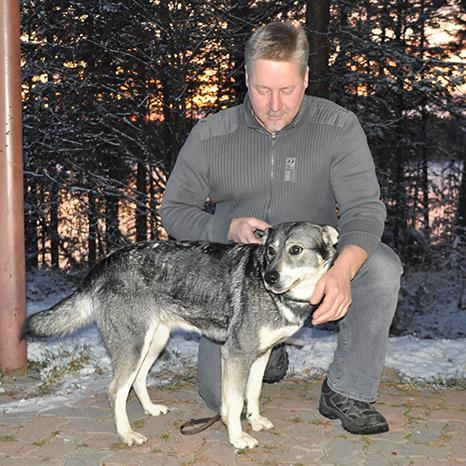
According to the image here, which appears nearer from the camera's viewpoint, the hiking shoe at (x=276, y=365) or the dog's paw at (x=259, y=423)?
the dog's paw at (x=259, y=423)

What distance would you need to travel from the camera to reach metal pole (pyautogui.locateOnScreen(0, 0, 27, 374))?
501 centimetres

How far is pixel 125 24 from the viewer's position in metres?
8.74

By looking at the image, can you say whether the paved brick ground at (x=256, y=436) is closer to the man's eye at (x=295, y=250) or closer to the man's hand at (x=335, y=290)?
the man's hand at (x=335, y=290)

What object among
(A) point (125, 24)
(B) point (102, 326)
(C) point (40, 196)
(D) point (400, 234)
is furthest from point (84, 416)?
(D) point (400, 234)

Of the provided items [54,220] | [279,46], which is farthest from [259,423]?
[54,220]

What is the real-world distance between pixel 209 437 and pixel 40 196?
9688mm

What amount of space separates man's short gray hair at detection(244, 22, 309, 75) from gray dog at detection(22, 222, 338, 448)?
101 cm

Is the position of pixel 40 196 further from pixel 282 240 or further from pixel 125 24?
pixel 282 240

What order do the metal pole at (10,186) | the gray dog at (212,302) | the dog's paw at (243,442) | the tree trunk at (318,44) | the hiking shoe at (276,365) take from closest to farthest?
the gray dog at (212,302)
the dog's paw at (243,442)
the hiking shoe at (276,365)
the metal pole at (10,186)
the tree trunk at (318,44)

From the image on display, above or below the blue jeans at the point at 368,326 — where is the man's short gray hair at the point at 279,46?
above

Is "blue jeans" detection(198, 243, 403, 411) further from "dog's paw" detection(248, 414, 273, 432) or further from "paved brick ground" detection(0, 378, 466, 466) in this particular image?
"dog's paw" detection(248, 414, 273, 432)

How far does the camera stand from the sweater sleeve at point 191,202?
4336 mm

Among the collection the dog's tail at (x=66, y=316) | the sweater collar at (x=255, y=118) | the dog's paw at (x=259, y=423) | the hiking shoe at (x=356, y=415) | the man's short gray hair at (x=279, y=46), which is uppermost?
the man's short gray hair at (x=279, y=46)

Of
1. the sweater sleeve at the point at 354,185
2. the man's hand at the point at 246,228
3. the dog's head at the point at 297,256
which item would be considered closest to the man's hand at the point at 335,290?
the dog's head at the point at 297,256
